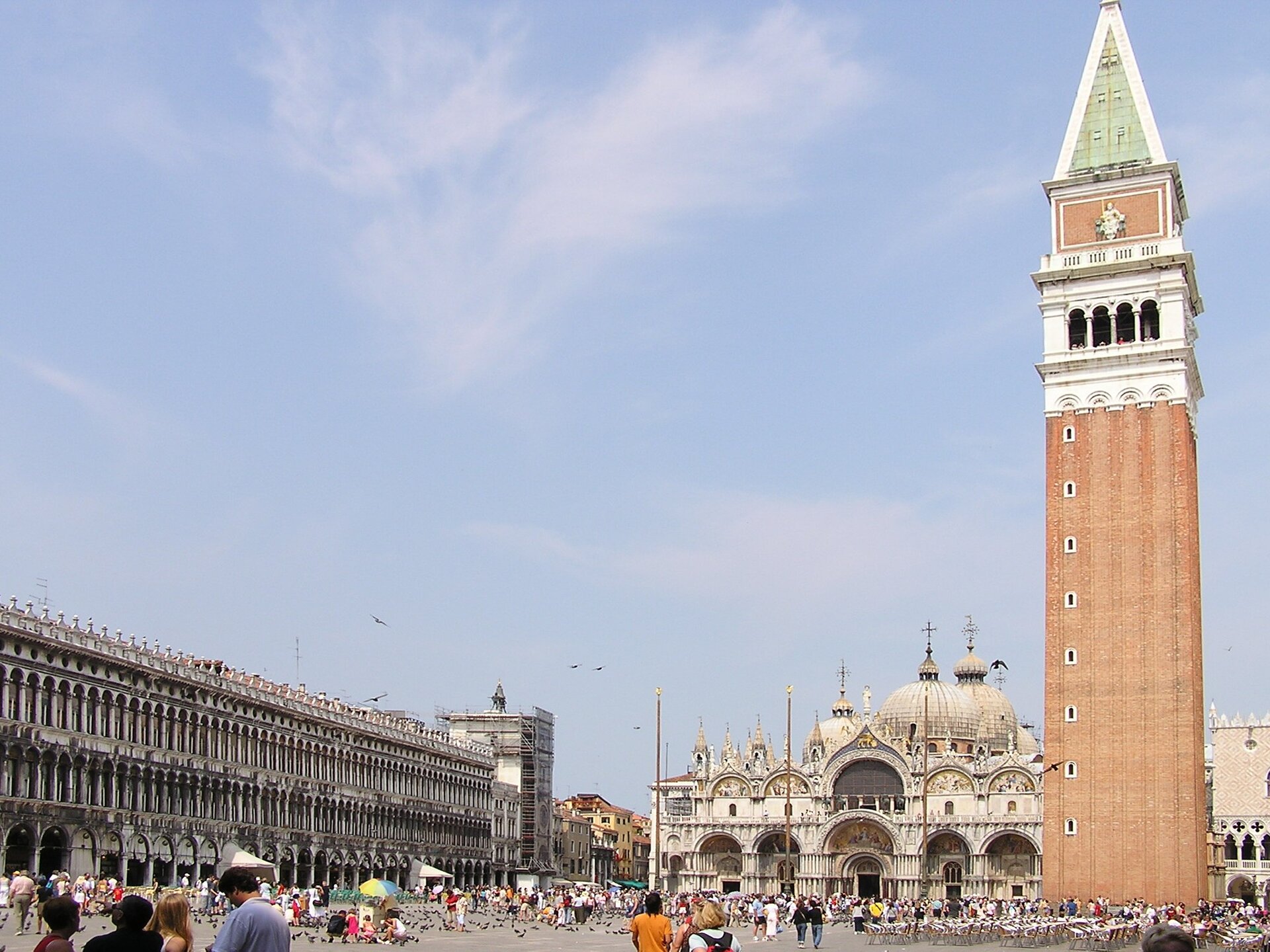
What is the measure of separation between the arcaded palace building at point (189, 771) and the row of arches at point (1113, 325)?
35.3 m

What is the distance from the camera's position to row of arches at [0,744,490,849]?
1828 inches

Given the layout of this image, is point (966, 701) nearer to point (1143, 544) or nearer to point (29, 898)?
point (1143, 544)

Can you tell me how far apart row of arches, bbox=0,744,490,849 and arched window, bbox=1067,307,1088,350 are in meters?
36.4

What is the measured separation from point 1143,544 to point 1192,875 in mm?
11894

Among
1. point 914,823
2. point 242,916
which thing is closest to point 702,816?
point 914,823

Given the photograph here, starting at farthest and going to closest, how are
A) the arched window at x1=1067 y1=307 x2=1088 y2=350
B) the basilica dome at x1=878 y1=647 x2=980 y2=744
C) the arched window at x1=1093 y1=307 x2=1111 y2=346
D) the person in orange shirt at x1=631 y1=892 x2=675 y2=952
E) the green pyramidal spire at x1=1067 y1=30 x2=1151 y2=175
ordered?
the basilica dome at x1=878 y1=647 x2=980 y2=744 → the green pyramidal spire at x1=1067 y1=30 x2=1151 y2=175 → the arched window at x1=1067 y1=307 x2=1088 y2=350 → the arched window at x1=1093 y1=307 x2=1111 y2=346 → the person in orange shirt at x1=631 y1=892 x2=675 y2=952

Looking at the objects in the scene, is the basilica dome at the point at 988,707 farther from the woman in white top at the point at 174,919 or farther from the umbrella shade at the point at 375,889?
the woman in white top at the point at 174,919

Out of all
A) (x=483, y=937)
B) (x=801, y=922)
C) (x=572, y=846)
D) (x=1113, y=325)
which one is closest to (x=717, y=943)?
(x=801, y=922)

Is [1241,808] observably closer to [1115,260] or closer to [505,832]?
[1115,260]

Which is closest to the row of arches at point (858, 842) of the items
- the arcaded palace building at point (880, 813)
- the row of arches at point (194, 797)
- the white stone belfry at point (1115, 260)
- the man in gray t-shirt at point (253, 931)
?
the arcaded palace building at point (880, 813)

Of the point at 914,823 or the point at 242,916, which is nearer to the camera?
the point at 242,916

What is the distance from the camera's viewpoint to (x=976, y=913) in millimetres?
50688

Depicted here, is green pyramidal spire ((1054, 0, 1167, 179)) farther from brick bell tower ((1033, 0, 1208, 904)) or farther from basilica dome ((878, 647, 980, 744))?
basilica dome ((878, 647, 980, 744))

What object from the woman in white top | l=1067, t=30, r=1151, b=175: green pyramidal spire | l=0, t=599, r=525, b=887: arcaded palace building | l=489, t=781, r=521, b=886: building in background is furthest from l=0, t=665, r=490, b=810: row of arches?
l=1067, t=30, r=1151, b=175: green pyramidal spire
